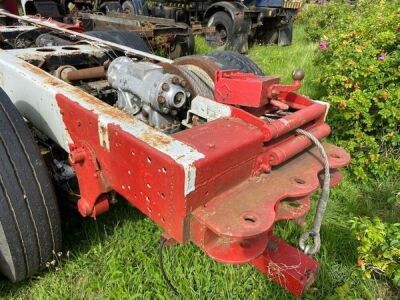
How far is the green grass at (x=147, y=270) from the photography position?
2.05 meters

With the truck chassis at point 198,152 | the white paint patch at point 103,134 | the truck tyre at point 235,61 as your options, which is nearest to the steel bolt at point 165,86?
the truck chassis at point 198,152

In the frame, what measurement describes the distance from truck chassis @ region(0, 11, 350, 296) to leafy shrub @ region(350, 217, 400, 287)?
28 cm

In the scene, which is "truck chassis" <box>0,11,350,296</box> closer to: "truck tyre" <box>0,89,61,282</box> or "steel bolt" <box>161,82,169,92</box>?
"steel bolt" <box>161,82,169,92</box>

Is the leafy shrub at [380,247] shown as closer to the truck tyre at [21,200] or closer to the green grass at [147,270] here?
the green grass at [147,270]

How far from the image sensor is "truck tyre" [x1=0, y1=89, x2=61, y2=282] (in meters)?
1.69

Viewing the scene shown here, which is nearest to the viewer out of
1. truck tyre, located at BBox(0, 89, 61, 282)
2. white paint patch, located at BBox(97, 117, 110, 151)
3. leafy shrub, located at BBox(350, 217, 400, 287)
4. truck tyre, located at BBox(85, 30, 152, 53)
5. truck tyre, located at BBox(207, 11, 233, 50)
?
white paint patch, located at BBox(97, 117, 110, 151)

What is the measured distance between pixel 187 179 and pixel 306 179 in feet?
2.07

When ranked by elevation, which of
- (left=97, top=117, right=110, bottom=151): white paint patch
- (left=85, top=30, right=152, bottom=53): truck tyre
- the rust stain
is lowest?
(left=85, top=30, right=152, bottom=53): truck tyre

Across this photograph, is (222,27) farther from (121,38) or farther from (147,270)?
(147,270)

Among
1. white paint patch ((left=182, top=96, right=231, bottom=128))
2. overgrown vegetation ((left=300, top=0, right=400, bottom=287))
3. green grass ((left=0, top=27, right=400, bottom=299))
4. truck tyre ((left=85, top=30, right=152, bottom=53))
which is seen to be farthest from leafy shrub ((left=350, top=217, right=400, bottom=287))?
truck tyre ((left=85, top=30, right=152, bottom=53))

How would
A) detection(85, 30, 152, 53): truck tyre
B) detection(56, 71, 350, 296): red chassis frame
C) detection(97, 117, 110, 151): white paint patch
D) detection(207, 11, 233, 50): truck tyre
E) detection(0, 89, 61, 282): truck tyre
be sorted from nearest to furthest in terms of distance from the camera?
detection(56, 71, 350, 296): red chassis frame < detection(97, 117, 110, 151): white paint patch < detection(0, 89, 61, 282): truck tyre < detection(85, 30, 152, 53): truck tyre < detection(207, 11, 233, 50): truck tyre

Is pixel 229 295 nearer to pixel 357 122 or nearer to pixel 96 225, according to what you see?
pixel 96 225

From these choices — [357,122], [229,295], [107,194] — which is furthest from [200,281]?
[357,122]

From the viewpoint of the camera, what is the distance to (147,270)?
218 centimetres
